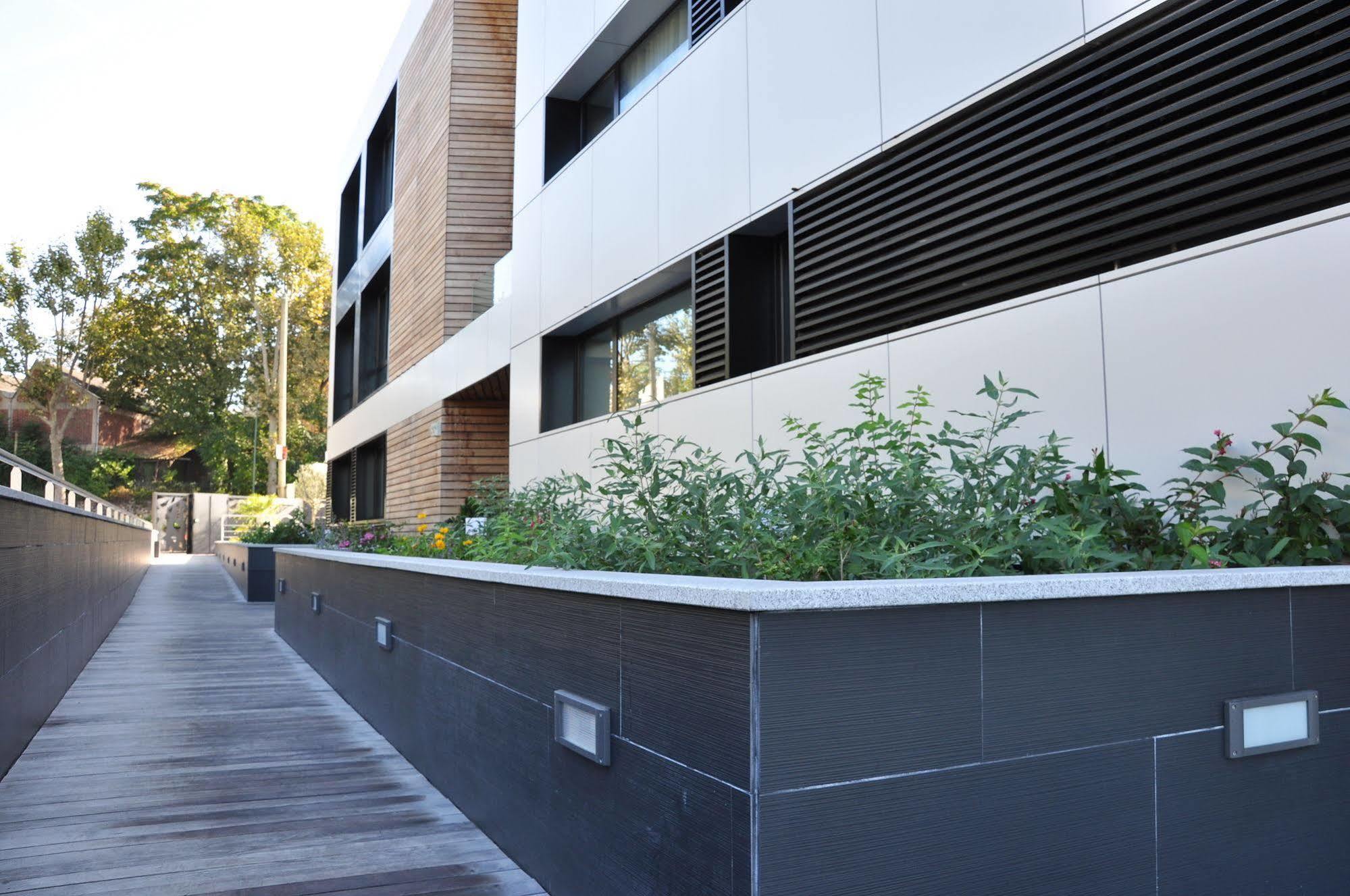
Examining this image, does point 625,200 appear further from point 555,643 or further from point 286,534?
point 286,534

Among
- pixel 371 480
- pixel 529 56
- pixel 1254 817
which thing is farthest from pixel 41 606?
pixel 371 480

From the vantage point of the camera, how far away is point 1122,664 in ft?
7.19

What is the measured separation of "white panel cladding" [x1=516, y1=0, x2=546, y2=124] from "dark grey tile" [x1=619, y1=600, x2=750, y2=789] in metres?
9.31

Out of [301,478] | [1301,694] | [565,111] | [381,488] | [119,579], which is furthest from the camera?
[301,478]

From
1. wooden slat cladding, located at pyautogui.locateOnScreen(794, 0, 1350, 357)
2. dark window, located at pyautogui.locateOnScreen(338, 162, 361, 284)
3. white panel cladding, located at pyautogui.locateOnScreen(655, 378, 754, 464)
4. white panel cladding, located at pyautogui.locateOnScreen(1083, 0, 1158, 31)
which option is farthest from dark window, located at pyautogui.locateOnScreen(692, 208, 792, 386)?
dark window, located at pyautogui.locateOnScreen(338, 162, 361, 284)

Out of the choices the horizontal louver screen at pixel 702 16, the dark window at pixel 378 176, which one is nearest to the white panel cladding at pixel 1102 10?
the horizontal louver screen at pixel 702 16

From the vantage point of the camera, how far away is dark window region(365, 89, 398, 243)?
60.3 ft

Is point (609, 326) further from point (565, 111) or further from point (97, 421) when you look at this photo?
point (97, 421)

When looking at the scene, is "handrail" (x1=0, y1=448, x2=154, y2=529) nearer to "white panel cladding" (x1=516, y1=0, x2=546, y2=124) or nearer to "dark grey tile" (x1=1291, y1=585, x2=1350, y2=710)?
"dark grey tile" (x1=1291, y1=585, x2=1350, y2=710)

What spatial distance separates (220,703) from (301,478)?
105 ft

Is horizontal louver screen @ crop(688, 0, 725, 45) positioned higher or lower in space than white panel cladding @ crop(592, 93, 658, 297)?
higher

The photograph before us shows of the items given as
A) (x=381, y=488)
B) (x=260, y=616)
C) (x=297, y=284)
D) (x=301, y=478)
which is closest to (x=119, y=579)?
A: (x=260, y=616)

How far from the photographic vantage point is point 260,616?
13.0m

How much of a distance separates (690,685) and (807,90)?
497 cm
